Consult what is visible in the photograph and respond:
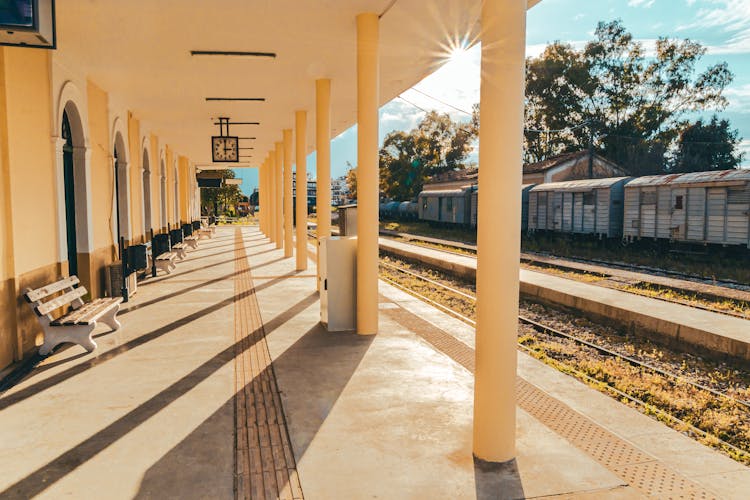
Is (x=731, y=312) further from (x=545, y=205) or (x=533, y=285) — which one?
(x=545, y=205)

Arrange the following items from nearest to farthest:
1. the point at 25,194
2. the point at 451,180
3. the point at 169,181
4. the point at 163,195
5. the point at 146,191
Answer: the point at 25,194
the point at 146,191
the point at 163,195
the point at 169,181
the point at 451,180

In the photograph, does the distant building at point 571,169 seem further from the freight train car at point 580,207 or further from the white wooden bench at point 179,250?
the white wooden bench at point 179,250

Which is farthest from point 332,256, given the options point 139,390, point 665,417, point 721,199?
point 721,199

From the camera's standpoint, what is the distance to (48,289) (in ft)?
20.8

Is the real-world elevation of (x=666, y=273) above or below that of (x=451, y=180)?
below

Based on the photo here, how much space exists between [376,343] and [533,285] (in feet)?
18.9

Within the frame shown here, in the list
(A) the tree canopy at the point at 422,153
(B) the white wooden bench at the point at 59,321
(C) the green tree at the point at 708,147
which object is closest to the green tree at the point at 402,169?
(A) the tree canopy at the point at 422,153

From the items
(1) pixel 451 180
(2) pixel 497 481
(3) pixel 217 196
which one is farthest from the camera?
(1) pixel 451 180

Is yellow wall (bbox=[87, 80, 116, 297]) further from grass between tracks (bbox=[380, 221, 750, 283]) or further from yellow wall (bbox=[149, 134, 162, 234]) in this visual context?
grass between tracks (bbox=[380, 221, 750, 283])

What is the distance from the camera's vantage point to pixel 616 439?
4.12 meters

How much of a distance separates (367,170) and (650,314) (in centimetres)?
497

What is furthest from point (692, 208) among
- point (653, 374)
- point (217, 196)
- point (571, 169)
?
point (217, 196)

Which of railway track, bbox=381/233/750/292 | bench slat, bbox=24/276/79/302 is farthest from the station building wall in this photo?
railway track, bbox=381/233/750/292

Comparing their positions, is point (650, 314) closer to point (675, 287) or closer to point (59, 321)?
point (675, 287)
